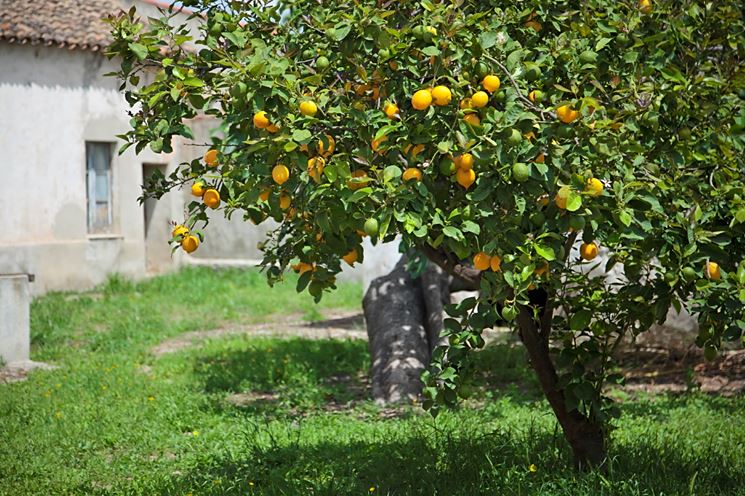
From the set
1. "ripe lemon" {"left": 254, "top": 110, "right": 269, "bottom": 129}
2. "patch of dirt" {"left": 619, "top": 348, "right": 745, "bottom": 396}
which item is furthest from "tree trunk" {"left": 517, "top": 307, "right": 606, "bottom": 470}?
"patch of dirt" {"left": 619, "top": 348, "right": 745, "bottom": 396}

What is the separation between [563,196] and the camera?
3494 millimetres

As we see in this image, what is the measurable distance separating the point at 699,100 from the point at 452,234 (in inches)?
57.9

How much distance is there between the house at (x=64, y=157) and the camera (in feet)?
49.0

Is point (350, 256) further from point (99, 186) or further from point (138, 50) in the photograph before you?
point (99, 186)

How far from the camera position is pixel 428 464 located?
17.2 feet

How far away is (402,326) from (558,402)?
387cm

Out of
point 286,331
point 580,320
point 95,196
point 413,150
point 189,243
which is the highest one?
A: point 95,196

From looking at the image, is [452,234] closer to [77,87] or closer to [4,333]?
[4,333]

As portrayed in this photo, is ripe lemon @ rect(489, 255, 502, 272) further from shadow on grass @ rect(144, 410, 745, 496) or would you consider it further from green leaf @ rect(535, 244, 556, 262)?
shadow on grass @ rect(144, 410, 745, 496)

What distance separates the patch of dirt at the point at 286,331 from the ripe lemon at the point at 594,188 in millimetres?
7580

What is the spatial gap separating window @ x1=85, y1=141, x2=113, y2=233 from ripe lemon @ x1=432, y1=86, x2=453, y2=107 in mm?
13961

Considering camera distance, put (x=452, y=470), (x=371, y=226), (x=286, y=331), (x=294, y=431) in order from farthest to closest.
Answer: (x=286, y=331) → (x=294, y=431) → (x=452, y=470) → (x=371, y=226)

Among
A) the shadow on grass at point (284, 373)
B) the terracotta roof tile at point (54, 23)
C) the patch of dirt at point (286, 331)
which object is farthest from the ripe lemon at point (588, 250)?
the terracotta roof tile at point (54, 23)

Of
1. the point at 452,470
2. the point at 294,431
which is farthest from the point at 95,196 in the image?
the point at 452,470
